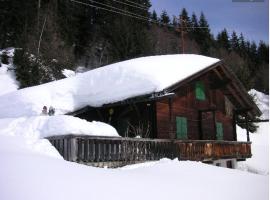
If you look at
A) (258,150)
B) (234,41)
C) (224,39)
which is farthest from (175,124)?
(234,41)

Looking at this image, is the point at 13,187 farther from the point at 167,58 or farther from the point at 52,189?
the point at 167,58

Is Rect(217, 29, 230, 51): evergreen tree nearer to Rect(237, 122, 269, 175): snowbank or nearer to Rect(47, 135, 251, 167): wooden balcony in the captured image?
Rect(237, 122, 269, 175): snowbank

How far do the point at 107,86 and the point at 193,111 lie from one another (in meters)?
5.46

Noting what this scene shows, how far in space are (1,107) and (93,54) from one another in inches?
1082

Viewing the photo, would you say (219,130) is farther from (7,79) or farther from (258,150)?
(7,79)

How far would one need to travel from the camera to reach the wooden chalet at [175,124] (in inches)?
492

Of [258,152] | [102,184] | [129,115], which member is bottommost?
[258,152]

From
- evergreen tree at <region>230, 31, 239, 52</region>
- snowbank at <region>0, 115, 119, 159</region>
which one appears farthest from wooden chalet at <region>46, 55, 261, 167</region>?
evergreen tree at <region>230, 31, 239, 52</region>

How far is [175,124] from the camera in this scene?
2077 cm

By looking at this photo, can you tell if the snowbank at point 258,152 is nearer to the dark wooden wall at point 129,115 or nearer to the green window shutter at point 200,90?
the green window shutter at point 200,90

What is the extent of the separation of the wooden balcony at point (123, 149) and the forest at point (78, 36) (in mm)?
15367

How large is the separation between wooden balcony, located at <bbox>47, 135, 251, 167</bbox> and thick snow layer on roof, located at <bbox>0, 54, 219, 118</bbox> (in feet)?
9.94

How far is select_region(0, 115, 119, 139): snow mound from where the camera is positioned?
1198 centimetres

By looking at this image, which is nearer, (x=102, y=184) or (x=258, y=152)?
(x=102, y=184)
